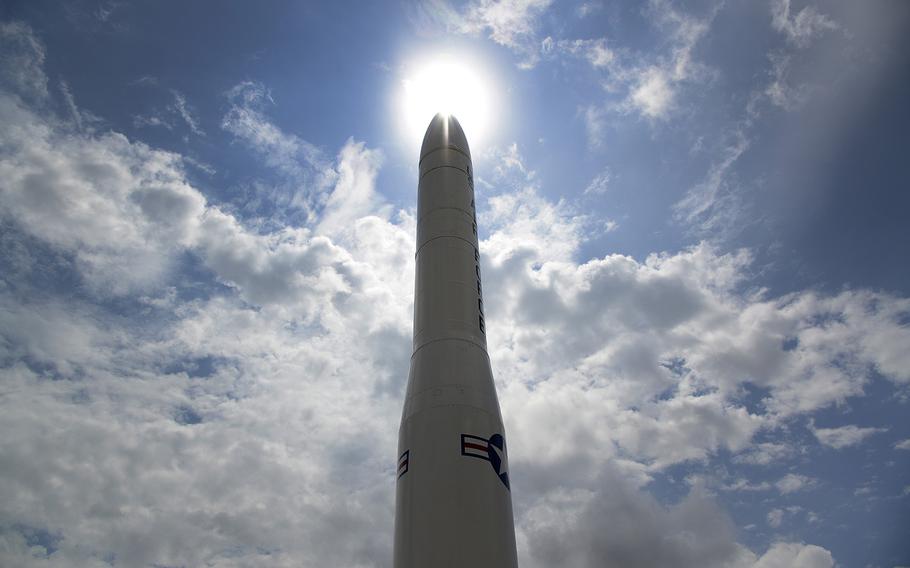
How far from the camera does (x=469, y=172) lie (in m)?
18.1

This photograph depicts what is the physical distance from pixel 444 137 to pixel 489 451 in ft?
34.3

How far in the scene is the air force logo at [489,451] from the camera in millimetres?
11430

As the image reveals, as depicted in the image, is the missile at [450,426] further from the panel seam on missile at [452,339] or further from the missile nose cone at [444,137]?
the missile nose cone at [444,137]

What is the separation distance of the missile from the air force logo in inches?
0.8

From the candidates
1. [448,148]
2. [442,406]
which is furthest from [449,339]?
[448,148]

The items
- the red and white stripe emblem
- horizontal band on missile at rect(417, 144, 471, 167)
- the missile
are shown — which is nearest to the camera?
the missile

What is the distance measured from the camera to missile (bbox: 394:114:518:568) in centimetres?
1045

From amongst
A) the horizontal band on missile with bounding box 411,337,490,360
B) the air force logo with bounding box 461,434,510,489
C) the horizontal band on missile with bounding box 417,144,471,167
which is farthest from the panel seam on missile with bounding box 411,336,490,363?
the horizontal band on missile with bounding box 417,144,471,167

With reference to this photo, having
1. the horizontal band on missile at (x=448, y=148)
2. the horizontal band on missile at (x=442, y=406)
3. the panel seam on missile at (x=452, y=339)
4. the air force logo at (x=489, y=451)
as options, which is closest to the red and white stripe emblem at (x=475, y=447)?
the air force logo at (x=489, y=451)

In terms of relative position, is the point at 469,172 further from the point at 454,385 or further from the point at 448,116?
the point at 454,385

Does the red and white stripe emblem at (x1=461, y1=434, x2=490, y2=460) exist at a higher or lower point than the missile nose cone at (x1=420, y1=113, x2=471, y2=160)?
lower

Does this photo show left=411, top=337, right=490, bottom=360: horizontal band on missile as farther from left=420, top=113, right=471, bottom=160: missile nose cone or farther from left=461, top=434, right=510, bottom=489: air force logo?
left=420, top=113, right=471, bottom=160: missile nose cone

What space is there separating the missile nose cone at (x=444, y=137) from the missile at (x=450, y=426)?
257cm

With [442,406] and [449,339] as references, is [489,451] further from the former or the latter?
[449,339]
